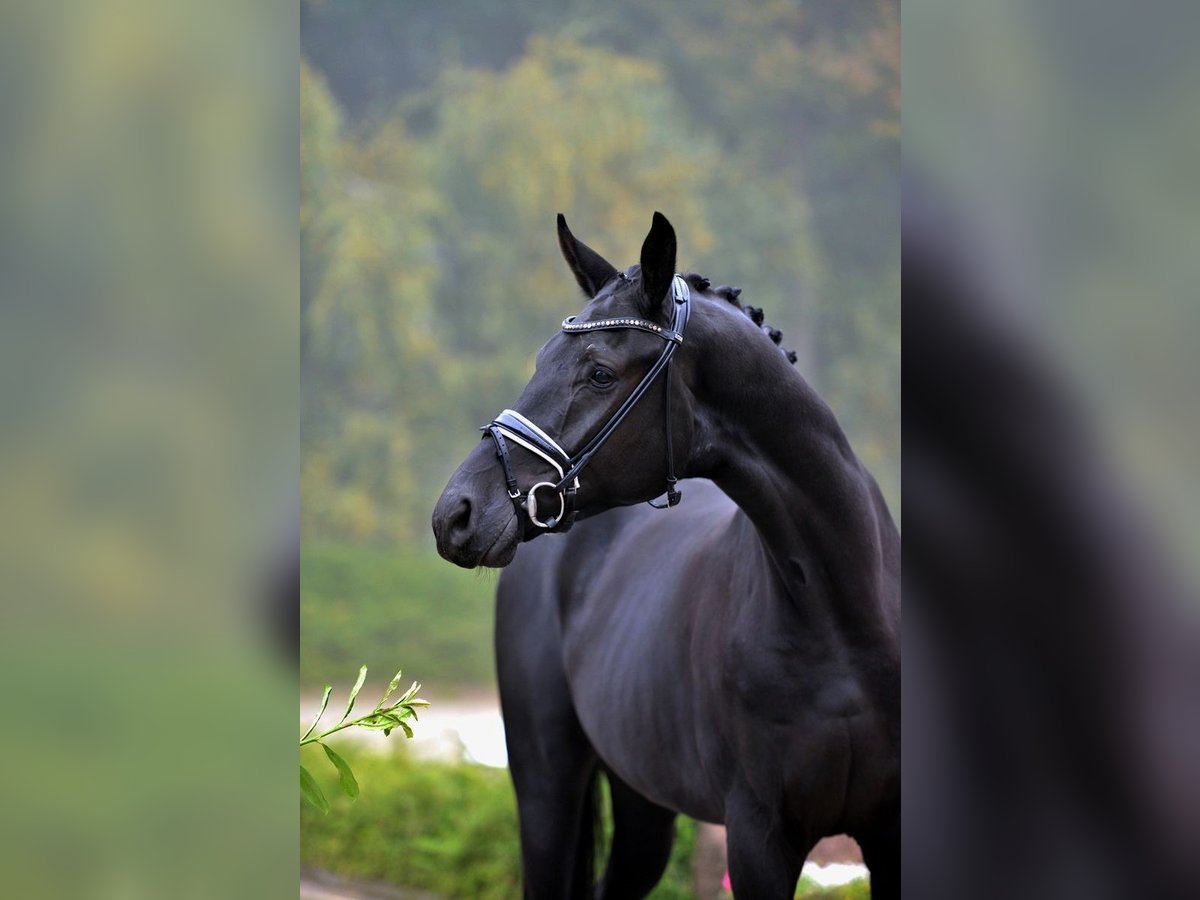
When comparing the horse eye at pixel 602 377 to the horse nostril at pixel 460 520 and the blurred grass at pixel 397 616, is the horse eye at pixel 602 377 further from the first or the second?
the blurred grass at pixel 397 616

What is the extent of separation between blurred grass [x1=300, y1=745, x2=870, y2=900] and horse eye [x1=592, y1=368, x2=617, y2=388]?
279cm

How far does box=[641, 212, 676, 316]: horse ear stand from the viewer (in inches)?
92.3

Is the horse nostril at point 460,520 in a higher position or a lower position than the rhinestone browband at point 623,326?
lower

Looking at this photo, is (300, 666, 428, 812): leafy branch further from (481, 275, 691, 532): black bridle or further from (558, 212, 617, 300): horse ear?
(558, 212, 617, 300): horse ear

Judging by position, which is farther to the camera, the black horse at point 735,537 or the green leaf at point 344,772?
→ the black horse at point 735,537

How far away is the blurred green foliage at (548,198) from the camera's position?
730cm

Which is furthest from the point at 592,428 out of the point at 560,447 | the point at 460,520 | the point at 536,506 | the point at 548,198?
the point at 548,198

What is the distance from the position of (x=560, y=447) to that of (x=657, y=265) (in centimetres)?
38

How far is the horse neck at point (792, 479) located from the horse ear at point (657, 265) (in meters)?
0.16
